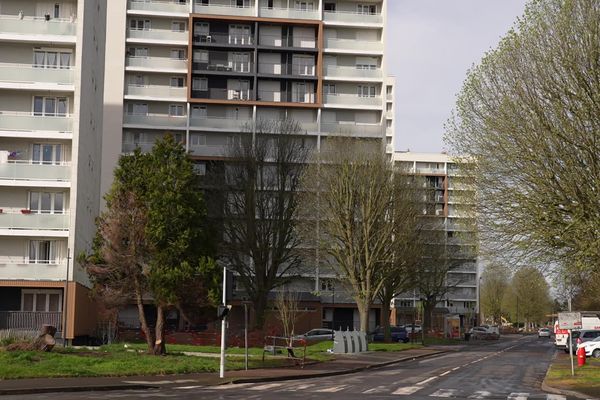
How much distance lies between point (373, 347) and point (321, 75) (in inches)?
1365

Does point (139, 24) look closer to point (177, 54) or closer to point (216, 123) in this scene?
point (177, 54)

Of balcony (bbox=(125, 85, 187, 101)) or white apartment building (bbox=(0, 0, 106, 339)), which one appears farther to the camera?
balcony (bbox=(125, 85, 187, 101))

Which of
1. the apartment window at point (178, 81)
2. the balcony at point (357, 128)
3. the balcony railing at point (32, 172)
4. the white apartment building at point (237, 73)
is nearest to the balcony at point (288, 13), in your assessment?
the white apartment building at point (237, 73)

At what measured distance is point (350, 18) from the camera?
81.6 metres

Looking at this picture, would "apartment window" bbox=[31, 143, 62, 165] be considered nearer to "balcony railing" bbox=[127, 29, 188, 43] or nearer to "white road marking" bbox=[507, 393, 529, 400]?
"balcony railing" bbox=[127, 29, 188, 43]

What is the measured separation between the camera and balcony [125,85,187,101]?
7850 cm

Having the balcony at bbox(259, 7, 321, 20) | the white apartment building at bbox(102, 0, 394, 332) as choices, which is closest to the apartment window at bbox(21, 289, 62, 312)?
the white apartment building at bbox(102, 0, 394, 332)

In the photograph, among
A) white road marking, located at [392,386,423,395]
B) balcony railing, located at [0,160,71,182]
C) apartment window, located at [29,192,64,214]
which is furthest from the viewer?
apartment window, located at [29,192,64,214]

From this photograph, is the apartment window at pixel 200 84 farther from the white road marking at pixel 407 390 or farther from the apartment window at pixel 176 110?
the white road marking at pixel 407 390

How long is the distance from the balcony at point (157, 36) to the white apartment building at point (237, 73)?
0.10 meters

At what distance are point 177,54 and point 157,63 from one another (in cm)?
242

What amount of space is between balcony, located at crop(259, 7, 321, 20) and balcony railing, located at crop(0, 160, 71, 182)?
123 feet

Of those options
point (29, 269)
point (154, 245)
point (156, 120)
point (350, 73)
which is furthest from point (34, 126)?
point (350, 73)

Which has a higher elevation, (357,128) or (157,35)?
(157,35)
